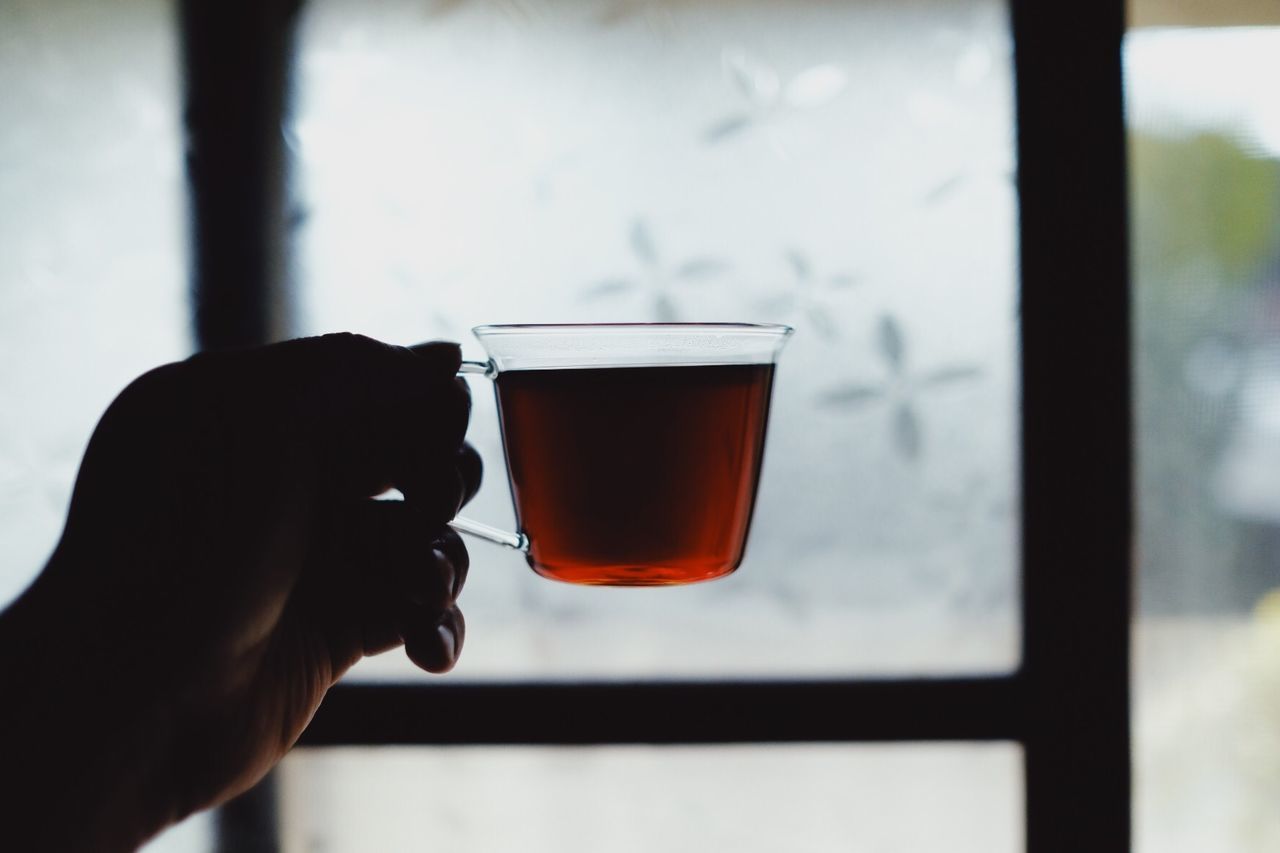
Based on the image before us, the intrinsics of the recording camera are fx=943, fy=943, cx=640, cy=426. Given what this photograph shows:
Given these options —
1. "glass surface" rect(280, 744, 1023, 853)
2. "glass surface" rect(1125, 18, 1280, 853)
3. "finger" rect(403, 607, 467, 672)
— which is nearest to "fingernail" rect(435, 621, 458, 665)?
"finger" rect(403, 607, 467, 672)

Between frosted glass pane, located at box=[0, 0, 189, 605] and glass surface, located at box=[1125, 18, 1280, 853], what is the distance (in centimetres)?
155

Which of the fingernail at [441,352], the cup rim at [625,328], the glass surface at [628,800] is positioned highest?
the cup rim at [625,328]

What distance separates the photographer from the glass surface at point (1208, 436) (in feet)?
4.86

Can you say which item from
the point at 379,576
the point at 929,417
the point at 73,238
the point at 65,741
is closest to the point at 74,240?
the point at 73,238

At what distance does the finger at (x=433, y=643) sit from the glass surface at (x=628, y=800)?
783 millimetres

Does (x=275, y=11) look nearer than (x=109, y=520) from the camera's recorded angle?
No

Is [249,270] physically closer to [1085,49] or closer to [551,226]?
[551,226]

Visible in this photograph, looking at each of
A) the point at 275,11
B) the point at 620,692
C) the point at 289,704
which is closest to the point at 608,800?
the point at 620,692

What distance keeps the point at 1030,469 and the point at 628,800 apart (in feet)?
2.72

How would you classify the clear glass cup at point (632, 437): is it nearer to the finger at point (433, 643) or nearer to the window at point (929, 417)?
the finger at point (433, 643)

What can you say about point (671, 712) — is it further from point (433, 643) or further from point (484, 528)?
point (484, 528)

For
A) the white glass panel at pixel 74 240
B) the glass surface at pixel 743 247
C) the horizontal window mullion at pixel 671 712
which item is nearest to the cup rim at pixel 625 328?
the glass surface at pixel 743 247

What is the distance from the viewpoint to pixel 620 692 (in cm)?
149

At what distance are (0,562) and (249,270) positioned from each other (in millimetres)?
641
